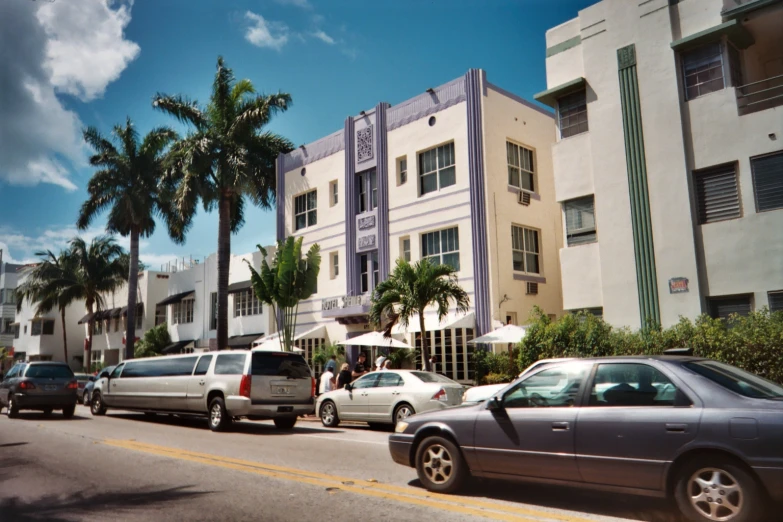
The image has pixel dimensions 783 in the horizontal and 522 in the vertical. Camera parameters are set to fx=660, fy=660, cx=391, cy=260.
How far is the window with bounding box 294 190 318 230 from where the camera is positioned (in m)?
29.6


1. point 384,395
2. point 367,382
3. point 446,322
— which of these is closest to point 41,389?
point 367,382

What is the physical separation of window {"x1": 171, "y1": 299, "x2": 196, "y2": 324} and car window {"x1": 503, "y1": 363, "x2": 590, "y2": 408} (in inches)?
1401

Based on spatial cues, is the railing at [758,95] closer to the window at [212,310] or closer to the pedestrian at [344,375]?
the pedestrian at [344,375]

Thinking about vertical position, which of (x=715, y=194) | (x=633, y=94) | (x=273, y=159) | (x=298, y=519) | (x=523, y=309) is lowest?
(x=298, y=519)

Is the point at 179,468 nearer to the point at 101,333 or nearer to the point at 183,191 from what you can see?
the point at 183,191

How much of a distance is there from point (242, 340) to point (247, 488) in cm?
Result: 2609

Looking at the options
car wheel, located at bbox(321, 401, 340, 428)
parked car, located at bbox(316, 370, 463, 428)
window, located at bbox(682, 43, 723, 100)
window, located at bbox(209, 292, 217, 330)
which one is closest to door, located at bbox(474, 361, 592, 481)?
parked car, located at bbox(316, 370, 463, 428)

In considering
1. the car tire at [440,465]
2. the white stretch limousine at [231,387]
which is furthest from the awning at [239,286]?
the car tire at [440,465]

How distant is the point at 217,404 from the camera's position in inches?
588

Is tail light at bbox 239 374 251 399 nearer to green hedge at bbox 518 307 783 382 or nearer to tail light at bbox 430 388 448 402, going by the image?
tail light at bbox 430 388 448 402

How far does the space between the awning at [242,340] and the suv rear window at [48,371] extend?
1321 cm

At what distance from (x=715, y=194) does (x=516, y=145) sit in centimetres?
904

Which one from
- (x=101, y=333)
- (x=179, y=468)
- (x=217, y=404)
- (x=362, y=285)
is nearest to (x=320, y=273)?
(x=362, y=285)

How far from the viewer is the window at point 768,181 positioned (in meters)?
14.8
